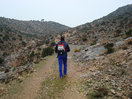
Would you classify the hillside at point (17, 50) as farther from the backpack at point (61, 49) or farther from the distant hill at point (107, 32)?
the distant hill at point (107, 32)

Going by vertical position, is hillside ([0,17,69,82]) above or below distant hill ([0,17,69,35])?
below

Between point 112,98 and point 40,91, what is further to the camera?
point 40,91

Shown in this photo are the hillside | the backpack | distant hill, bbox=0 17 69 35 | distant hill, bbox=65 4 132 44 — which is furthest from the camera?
distant hill, bbox=0 17 69 35

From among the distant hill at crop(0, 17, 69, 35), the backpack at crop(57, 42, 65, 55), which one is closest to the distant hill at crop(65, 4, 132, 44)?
the backpack at crop(57, 42, 65, 55)

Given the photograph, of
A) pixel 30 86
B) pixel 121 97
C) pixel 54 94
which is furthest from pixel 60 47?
pixel 121 97

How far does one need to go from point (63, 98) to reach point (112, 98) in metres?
1.89

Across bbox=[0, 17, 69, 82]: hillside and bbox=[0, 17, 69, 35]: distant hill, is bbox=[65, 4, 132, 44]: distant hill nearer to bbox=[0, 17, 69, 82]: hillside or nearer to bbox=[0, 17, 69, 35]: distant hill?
bbox=[0, 17, 69, 82]: hillside

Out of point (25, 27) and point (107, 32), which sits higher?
point (25, 27)

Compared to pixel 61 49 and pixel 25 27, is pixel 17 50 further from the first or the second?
pixel 25 27

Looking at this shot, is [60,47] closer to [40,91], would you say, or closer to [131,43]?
[40,91]

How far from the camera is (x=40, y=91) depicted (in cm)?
448

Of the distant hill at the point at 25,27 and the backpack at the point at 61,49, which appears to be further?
the distant hill at the point at 25,27

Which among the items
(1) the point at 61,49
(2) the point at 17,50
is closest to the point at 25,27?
(2) the point at 17,50

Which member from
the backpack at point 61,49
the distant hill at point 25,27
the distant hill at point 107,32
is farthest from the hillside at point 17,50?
the distant hill at point 25,27
